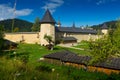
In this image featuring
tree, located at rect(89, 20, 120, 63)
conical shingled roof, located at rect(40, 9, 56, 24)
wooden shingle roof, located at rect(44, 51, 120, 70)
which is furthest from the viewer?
conical shingled roof, located at rect(40, 9, 56, 24)

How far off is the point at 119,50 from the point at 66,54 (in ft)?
44.9

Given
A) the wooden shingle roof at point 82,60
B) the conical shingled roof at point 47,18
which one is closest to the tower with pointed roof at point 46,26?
the conical shingled roof at point 47,18

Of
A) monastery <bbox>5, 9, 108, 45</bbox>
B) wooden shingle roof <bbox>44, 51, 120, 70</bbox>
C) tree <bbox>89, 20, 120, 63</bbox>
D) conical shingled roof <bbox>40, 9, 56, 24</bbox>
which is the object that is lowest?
wooden shingle roof <bbox>44, 51, 120, 70</bbox>

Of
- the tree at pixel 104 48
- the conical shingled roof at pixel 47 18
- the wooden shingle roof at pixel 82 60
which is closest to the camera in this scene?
the tree at pixel 104 48

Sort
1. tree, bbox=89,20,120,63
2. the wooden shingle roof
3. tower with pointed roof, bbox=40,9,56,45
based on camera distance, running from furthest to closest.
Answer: tower with pointed roof, bbox=40,9,56,45
the wooden shingle roof
tree, bbox=89,20,120,63

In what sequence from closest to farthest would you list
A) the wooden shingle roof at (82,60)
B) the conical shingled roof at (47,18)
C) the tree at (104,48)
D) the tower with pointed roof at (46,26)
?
the tree at (104,48) < the wooden shingle roof at (82,60) < the tower with pointed roof at (46,26) < the conical shingled roof at (47,18)

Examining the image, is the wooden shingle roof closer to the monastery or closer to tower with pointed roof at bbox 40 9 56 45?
the monastery

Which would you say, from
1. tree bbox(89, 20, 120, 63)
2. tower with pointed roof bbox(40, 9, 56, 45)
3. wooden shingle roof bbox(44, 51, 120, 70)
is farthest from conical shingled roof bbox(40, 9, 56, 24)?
tree bbox(89, 20, 120, 63)

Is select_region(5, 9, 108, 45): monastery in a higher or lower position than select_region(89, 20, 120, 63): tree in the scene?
higher

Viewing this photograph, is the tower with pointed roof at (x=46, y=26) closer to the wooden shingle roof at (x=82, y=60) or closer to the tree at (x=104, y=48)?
the wooden shingle roof at (x=82, y=60)

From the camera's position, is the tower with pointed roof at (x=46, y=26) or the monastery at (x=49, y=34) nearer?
the tower with pointed roof at (x=46, y=26)

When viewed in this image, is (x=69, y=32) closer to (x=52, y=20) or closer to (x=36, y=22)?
(x=52, y=20)

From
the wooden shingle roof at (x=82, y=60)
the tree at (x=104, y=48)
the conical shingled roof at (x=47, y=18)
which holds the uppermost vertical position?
the conical shingled roof at (x=47, y=18)

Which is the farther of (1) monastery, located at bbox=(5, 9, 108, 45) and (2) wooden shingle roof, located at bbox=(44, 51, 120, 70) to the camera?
(1) monastery, located at bbox=(5, 9, 108, 45)
